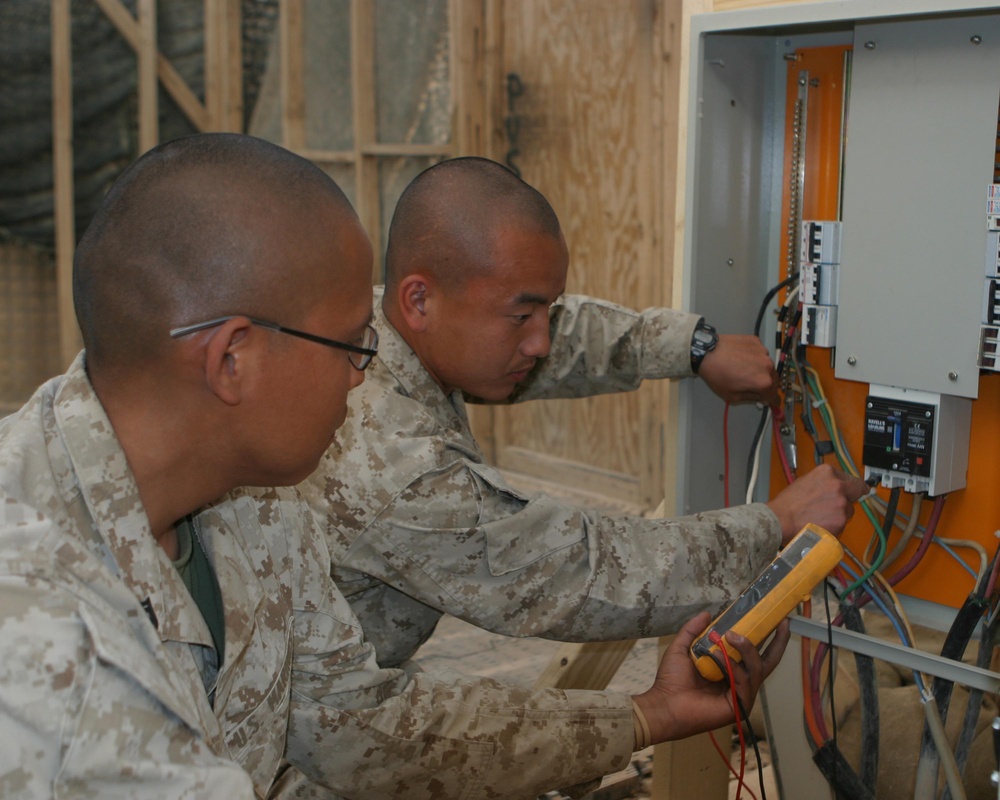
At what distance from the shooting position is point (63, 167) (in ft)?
13.5

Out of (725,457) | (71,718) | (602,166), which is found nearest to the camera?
(71,718)

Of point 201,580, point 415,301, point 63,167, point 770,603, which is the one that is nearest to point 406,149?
point 63,167

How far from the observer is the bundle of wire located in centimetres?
160

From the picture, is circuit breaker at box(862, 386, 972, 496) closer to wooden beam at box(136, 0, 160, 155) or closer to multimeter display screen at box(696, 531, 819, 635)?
multimeter display screen at box(696, 531, 819, 635)

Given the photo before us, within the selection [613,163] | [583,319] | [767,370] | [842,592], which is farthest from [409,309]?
[613,163]

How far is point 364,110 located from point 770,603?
11.2 feet

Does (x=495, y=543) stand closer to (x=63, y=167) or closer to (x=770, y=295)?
(x=770, y=295)

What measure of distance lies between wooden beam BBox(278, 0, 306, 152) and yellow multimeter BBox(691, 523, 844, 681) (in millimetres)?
3340

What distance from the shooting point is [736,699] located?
1373 millimetres

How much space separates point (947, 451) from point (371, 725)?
0.97 metres

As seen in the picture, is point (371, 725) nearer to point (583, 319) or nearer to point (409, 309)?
point (409, 309)

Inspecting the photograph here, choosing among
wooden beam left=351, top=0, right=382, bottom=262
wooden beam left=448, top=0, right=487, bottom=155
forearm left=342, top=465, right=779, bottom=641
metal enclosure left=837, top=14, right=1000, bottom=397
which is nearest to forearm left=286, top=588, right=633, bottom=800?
forearm left=342, top=465, right=779, bottom=641

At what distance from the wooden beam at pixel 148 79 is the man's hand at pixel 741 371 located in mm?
3036

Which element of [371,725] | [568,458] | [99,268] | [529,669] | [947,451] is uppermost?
[99,268]
